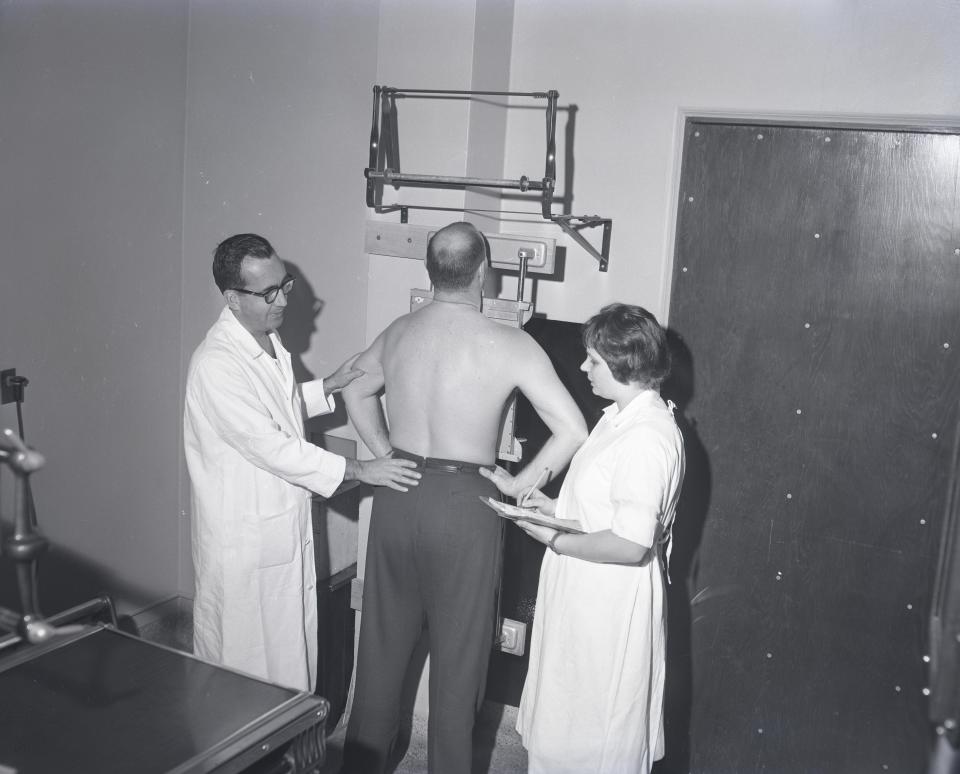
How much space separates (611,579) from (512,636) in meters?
0.76

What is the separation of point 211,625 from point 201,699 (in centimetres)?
89

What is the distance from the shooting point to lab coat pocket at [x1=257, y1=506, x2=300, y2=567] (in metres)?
2.39

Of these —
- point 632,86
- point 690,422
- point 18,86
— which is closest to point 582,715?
point 690,422

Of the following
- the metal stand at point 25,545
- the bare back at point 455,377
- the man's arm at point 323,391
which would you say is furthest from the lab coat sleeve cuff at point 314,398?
the metal stand at point 25,545

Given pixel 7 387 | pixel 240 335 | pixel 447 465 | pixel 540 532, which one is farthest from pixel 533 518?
pixel 7 387

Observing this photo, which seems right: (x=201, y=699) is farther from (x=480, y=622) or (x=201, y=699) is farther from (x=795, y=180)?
(x=795, y=180)

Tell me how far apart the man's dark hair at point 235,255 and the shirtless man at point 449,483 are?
0.39m

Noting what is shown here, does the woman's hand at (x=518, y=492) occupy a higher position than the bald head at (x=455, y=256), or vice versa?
the bald head at (x=455, y=256)

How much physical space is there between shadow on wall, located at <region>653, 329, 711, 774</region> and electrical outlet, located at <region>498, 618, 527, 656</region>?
1.40 feet

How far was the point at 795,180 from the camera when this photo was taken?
8.13 feet

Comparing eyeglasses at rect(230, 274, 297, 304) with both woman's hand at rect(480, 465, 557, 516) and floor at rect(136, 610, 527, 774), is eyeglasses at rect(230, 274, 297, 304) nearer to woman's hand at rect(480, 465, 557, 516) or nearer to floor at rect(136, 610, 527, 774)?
woman's hand at rect(480, 465, 557, 516)

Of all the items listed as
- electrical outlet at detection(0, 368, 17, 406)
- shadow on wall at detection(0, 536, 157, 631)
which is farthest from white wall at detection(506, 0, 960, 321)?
shadow on wall at detection(0, 536, 157, 631)

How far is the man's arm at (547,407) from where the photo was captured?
7.38 feet

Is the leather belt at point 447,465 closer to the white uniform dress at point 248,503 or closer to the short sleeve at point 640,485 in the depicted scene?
the white uniform dress at point 248,503
